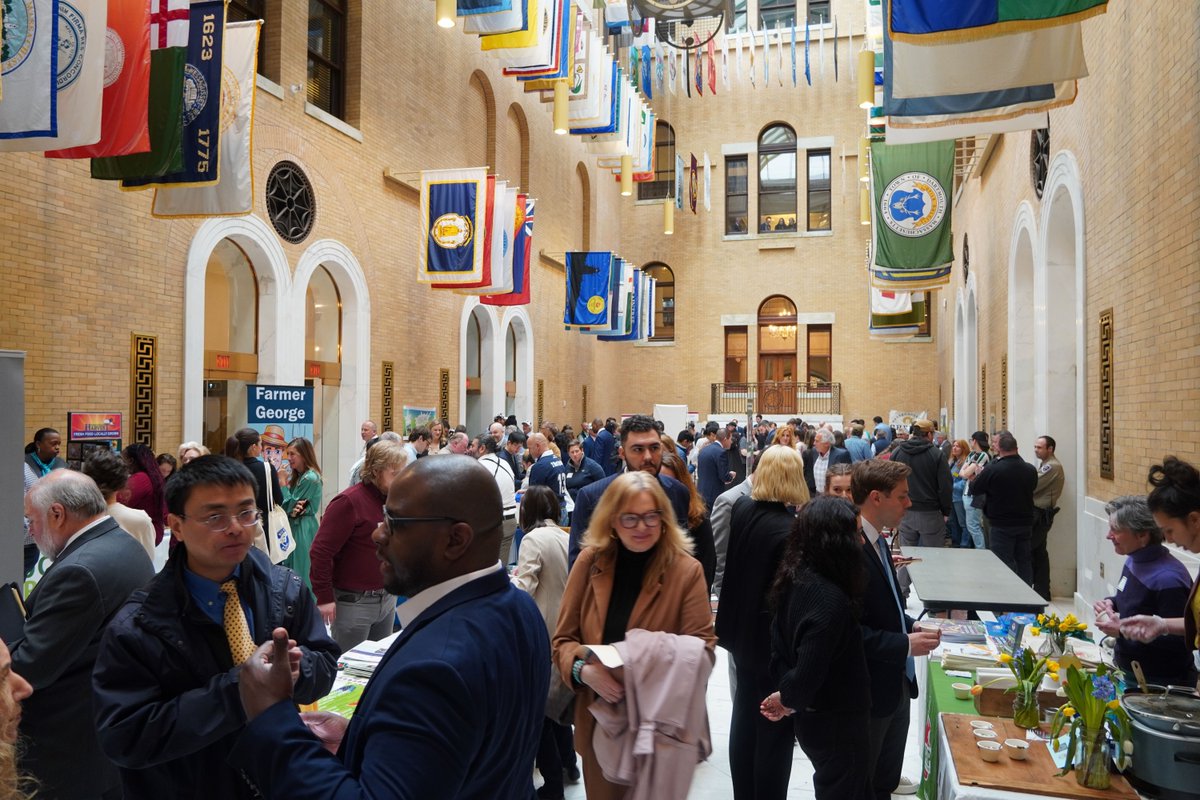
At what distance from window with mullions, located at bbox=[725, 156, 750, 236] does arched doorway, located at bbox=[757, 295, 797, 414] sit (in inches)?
102

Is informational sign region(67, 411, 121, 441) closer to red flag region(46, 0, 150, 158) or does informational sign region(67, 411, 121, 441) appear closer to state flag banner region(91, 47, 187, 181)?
state flag banner region(91, 47, 187, 181)

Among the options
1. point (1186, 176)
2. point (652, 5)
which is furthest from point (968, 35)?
point (652, 5)

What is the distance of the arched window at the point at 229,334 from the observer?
11.5m

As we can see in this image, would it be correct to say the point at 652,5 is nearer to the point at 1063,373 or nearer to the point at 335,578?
the point at 1063,373

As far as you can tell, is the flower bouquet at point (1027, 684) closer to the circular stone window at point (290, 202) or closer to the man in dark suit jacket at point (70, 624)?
the man in dark suit jacket at point (70, 624)

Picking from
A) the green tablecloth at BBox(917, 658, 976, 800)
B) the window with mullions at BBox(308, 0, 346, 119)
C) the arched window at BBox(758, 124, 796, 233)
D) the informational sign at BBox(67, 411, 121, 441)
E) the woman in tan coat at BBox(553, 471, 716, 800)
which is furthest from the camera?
A: the arched window at BBox(758, 124, 796, 233)

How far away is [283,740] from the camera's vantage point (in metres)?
1.53

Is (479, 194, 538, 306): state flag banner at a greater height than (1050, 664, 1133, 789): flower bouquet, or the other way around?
(479, 194, 538, 306): state flag banner

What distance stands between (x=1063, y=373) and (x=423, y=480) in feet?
32.0

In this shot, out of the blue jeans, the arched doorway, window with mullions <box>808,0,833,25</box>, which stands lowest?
the blue jeans

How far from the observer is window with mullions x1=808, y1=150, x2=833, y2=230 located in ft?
88.8

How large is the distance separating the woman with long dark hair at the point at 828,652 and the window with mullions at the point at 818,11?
2760 centimetres

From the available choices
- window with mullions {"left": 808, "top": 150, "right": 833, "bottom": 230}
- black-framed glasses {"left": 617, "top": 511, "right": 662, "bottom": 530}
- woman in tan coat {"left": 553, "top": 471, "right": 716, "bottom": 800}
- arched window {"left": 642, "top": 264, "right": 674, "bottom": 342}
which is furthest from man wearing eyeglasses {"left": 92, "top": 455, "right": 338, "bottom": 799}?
window with mullions {"left": 808, "top": 150, "right": 833, "bottom": 230}

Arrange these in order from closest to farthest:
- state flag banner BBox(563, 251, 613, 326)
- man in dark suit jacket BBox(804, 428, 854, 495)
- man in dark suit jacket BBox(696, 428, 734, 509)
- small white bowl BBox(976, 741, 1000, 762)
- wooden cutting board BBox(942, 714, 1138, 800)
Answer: wooden cutting board BBox(942, 714, 1138, 800) < small white bowl BBox(976, 741, 1000, 762) < man in dark suit jacket BBox(696, 428, 734, 509) < man in dark suit jacket BBox(804, 428, 854, 495) < state flag banner BBox(563, 251, 613, 326)
